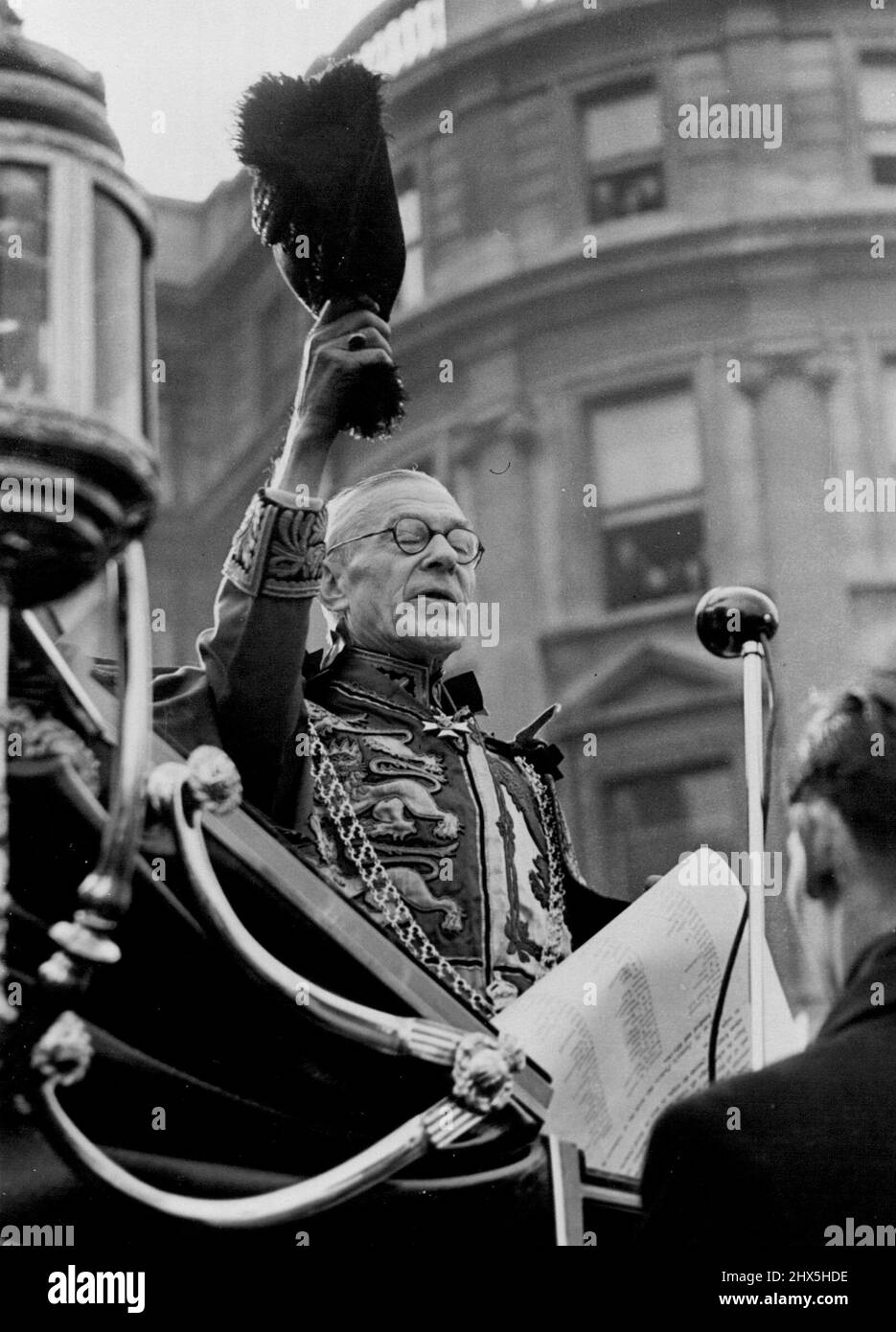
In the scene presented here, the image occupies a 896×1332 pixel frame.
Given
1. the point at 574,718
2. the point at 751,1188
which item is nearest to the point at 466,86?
the point at 574,718

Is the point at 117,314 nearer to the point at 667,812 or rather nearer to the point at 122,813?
the point at 122,813

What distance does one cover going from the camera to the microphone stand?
3311 millimetres

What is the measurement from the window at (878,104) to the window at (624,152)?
34cm

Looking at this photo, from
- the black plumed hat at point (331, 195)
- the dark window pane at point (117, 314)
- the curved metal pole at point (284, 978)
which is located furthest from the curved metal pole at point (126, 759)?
the black plumed hat at point (331, 195)

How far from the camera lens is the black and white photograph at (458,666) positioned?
232 cm

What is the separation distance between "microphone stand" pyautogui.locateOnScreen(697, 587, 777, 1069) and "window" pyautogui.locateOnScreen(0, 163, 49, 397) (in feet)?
4.65

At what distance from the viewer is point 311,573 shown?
316 centimetres

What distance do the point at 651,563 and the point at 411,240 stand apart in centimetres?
66

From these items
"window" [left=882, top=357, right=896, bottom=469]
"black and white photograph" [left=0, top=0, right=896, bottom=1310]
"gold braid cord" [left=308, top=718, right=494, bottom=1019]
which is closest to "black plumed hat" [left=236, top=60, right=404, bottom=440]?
"black and white photograph" [left=0, top=0, right=896, bottom=1310]

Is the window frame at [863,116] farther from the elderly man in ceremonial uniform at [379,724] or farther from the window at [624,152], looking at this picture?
the elderly man in ceremonial uniform at [379,724]

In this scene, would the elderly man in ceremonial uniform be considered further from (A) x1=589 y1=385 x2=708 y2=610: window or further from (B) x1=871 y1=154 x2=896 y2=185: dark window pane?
(B) x1=871 y1=154 x2=896 y2=185: dark window pane

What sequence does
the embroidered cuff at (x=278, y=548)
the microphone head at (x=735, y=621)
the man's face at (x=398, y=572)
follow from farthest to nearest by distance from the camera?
the man's face at (x=398, y=572) → the microphone head at (x=735, y=621) → the embroidered cuff at (x=278, y=548)

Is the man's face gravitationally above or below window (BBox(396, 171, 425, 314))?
below

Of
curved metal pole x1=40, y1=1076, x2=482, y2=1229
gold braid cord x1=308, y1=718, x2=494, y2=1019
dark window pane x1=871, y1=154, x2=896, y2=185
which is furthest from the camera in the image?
dark window pane x1=871, y1=154, x2=896, y2=185
